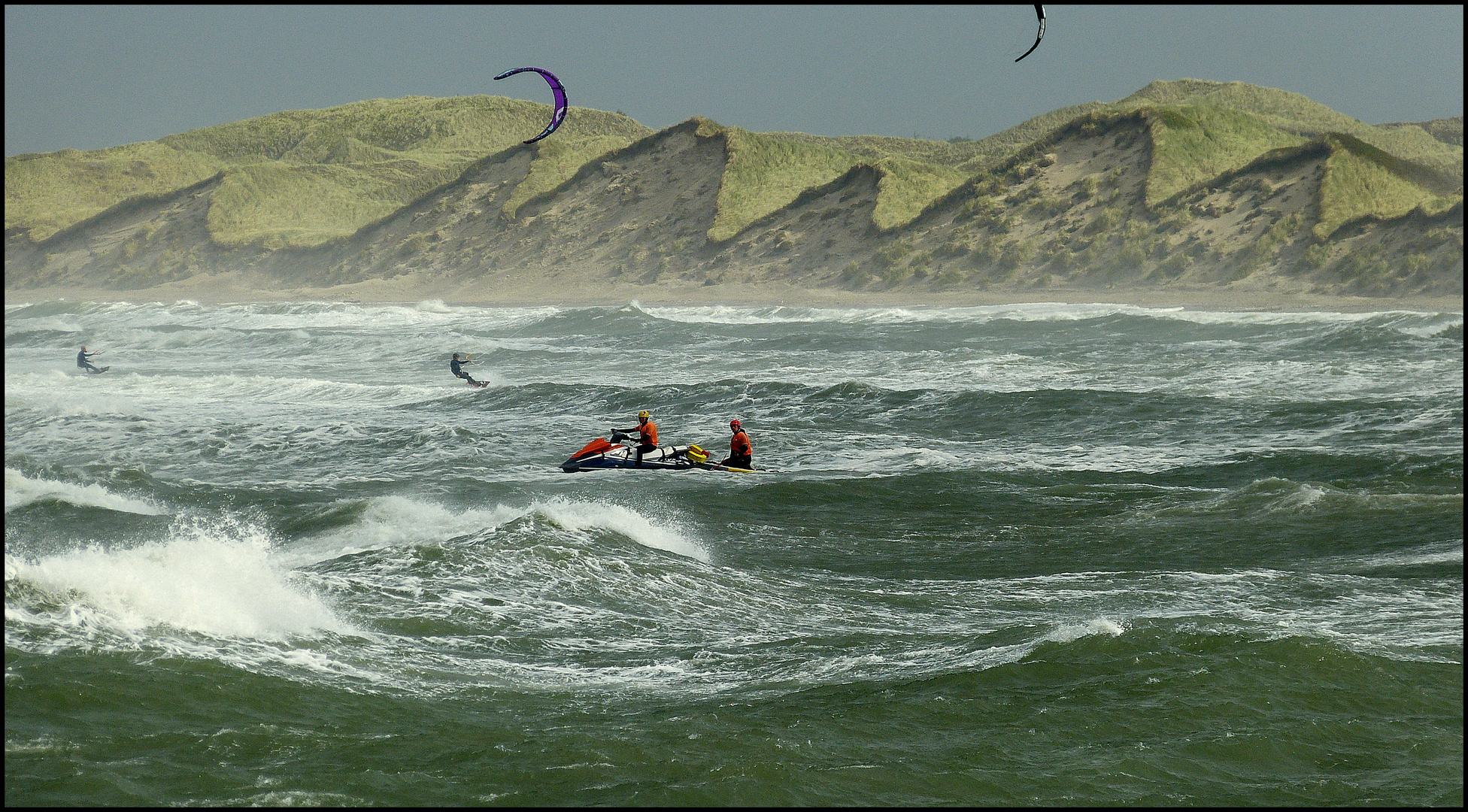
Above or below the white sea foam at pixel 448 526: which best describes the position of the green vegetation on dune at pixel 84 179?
above

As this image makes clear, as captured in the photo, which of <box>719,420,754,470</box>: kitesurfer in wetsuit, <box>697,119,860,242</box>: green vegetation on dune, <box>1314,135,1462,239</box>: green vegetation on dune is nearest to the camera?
<box>719,420,754,470</box>: kitesurfer in wetsuit

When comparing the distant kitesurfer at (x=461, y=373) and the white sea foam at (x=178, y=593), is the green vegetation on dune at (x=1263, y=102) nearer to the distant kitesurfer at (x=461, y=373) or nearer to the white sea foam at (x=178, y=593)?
the distant kitesurfer at (x=461, y=373)

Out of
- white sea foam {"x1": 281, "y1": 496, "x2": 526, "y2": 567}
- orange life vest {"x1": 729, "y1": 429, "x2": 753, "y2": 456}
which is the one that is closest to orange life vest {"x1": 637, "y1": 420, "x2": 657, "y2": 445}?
orange life vest {"x1": 729, "y1": 429, "x2": 753, "y2": 456}

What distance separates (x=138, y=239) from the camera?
95812mm

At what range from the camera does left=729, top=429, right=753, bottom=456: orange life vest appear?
17.5 metres

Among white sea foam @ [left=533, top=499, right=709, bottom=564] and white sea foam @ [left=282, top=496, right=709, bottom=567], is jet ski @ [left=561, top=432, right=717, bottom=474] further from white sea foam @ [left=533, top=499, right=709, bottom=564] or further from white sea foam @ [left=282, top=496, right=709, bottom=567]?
white sea foam @ [left=533, top=499, right=709, bottom=564]

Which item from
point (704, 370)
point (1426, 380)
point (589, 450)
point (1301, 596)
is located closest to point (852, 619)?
point (1301, 596)

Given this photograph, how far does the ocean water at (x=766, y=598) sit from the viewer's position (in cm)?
749

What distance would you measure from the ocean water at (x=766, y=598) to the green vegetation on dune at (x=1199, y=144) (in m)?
37.9

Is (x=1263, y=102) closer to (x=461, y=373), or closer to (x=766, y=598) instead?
(x=461, y=373)

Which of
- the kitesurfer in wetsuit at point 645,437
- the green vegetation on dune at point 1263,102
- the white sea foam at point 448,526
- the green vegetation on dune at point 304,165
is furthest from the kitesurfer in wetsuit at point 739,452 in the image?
the green vegetation on dune at point 1263,102

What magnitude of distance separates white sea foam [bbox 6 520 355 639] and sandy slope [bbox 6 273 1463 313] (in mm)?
37915

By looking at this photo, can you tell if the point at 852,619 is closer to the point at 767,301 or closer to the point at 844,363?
the point at 844,363

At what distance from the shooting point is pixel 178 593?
1033 cm
